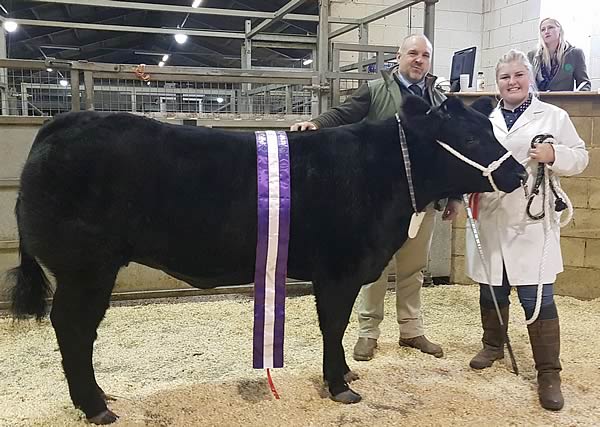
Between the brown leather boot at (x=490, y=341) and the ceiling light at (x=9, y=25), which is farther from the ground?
the ceiling light at (x=9, y=25)

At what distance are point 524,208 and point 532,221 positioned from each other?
0.23 feet

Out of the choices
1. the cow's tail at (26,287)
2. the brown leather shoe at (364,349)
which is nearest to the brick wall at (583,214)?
the brown leather shoe at (364,349)

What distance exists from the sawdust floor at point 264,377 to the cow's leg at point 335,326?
77 mm

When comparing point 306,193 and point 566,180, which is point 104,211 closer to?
point 306,193

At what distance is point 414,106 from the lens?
8.30ft

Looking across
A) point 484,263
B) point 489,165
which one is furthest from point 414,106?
point 484,263

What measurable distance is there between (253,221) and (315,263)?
35 cm

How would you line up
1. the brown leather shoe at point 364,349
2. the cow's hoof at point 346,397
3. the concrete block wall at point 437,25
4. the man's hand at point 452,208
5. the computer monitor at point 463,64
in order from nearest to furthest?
the cow's hoof at point 346,397, the man's hand at point 452,208, the brown leather shoe at point 364,349, the computer monitor at point 463,64, the concrete block wall at point 437,25

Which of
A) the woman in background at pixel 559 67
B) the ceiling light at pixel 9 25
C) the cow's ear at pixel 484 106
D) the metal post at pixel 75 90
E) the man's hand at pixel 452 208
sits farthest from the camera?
the ceiling light at pixel 9 25

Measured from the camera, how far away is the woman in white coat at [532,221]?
263 cm

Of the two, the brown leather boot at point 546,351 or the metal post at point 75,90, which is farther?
the metal post at point 75,90

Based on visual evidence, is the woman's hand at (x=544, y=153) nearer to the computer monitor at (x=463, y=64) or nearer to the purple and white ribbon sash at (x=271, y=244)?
the purple and white ribbon sash at (x=271, y=244)

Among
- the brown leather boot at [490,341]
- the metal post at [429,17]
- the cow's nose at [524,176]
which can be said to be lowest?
the brown leather boot at [490,341]

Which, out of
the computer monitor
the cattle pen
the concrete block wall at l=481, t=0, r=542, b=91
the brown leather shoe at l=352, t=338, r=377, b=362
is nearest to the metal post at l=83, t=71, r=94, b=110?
the cattle pen
